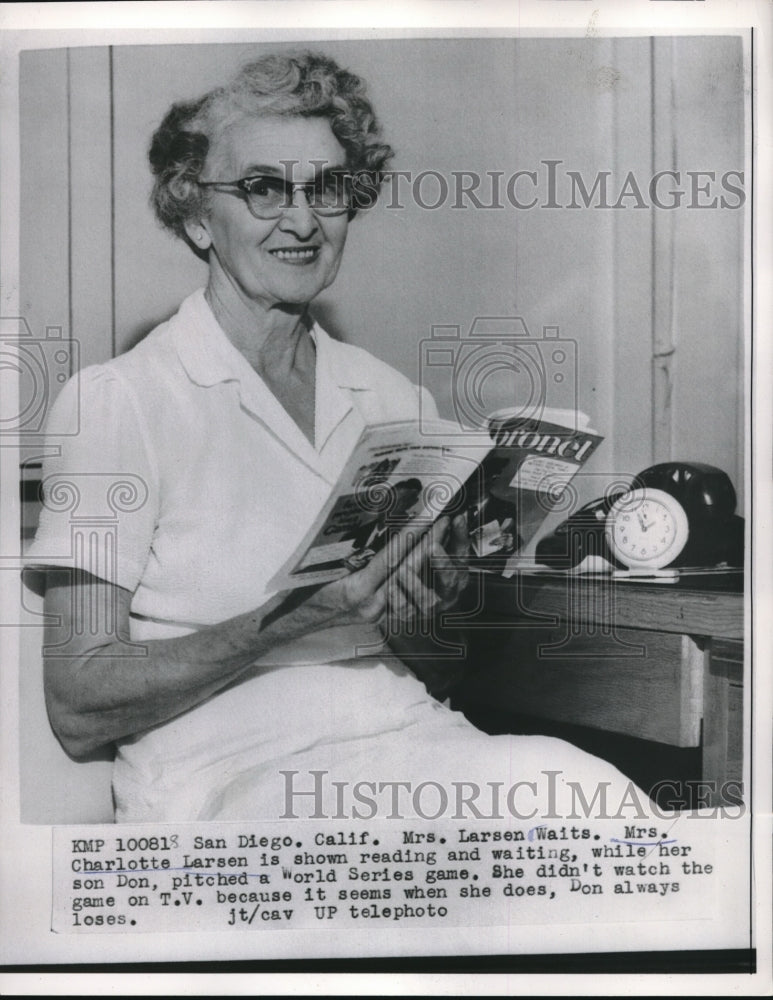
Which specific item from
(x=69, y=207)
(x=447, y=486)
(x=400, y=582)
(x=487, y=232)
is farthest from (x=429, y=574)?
(x=69, y=207)

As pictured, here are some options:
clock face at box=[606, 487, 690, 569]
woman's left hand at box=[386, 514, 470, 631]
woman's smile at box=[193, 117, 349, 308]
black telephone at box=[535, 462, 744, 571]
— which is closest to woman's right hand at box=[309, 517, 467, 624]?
woman's left hand at box=[386, 514, 470, 631]

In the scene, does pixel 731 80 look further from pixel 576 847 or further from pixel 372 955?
pixel 372 955

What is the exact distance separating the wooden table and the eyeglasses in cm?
74

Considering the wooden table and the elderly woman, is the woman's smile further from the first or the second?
the wooden table

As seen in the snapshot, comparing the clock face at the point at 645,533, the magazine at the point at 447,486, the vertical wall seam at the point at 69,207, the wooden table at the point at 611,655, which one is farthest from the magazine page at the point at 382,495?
the vertical wall seam at the point at 69,207

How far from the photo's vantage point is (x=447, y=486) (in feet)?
6.58

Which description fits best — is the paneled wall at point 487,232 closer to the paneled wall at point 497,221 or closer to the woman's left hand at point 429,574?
the paneled wall at point 497,221

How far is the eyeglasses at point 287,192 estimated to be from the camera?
1972 mm

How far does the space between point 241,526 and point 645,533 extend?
29.5 inches

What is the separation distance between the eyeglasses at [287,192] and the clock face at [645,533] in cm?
77

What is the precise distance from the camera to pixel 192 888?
6.61ft

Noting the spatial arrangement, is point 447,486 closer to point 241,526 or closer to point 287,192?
point 241,526

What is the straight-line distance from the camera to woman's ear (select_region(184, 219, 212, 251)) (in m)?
1.98

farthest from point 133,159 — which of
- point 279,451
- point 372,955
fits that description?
point 372,955
